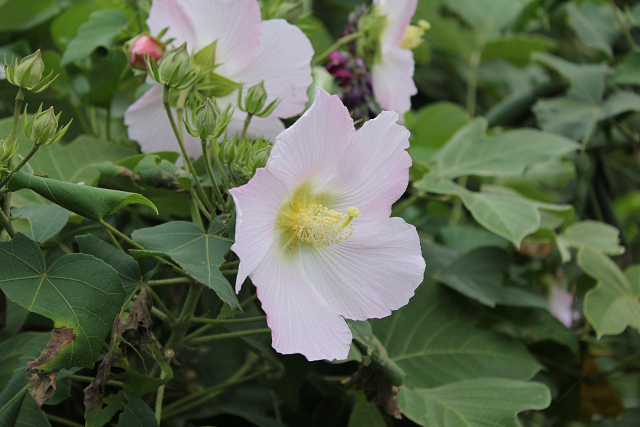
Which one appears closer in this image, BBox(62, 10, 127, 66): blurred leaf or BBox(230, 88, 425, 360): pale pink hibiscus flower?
BBox(230, 88, 425, 360): pale pink hibiscus flower

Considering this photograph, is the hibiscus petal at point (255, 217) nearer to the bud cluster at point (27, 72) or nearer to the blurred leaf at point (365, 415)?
the bud cluster at point (27, 72)

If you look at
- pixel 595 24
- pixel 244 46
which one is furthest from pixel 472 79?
pixel 244 46

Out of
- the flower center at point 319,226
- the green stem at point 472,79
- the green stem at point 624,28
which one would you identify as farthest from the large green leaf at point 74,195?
the green stem at point 624,28

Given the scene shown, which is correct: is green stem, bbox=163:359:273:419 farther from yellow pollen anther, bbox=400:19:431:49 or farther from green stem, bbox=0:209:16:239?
yellow pollen anther, bbox=400:19:431:49

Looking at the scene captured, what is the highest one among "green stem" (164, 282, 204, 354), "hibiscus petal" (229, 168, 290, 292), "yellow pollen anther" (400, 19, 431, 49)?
"hibiscus petal" (229, 168, 290, 292)

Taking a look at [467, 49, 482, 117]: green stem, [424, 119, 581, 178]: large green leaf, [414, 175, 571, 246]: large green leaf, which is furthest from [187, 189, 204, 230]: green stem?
[467, 49, 482, 117]: green stem

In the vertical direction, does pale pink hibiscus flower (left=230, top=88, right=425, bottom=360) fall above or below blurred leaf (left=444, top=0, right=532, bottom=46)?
above

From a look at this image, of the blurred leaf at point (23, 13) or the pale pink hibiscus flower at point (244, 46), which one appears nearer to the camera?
the pale pink hibiscus flower at point (244, 46)
